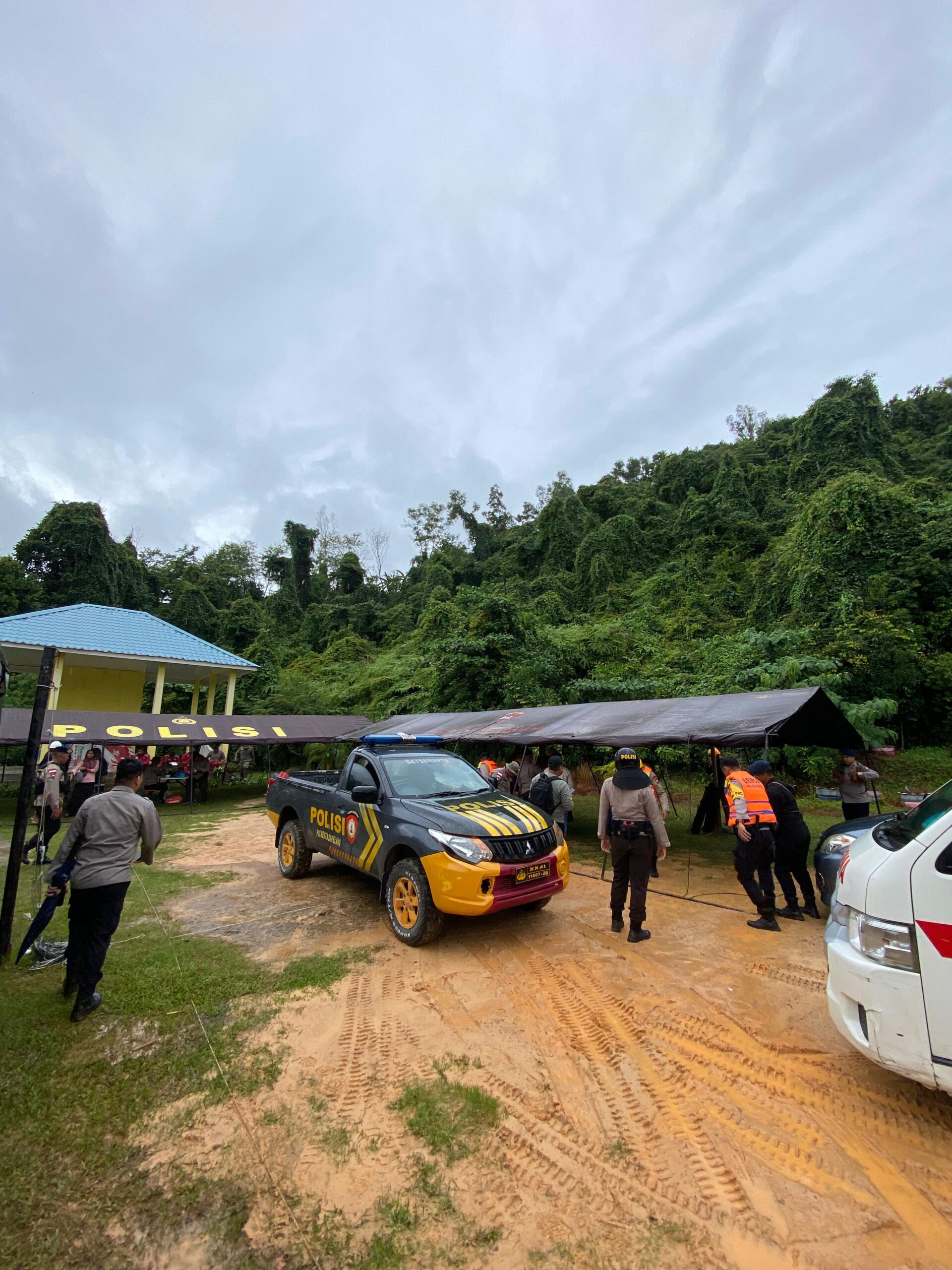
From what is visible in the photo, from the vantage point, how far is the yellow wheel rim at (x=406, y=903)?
4812 mm

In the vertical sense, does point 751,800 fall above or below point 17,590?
below

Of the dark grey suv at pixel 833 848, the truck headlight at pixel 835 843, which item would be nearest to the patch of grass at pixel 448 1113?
the dark grey suv at pixel 833 848

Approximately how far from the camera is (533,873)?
187 inches

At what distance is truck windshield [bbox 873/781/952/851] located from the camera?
2.87 metres

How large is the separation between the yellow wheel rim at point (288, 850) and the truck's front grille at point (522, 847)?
3529 mm

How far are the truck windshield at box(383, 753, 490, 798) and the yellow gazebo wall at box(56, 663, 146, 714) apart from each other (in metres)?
17.6

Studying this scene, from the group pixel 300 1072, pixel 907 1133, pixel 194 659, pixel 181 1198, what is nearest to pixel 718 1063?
pixel 907 1133

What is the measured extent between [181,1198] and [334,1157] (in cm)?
60

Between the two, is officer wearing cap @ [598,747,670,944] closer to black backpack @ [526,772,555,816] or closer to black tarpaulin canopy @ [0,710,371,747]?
black backpack @ [526,772,555,816]

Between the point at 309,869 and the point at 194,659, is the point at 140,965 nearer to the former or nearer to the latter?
the point at 309,869

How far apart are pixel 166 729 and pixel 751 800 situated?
43.9 ft

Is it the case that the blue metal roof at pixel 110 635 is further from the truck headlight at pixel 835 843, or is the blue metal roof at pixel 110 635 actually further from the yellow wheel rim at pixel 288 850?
the truck headlight at pixel 835 843

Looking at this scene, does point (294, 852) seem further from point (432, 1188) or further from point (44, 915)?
point (432, 1188)

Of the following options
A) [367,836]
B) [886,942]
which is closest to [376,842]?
[367,836]
